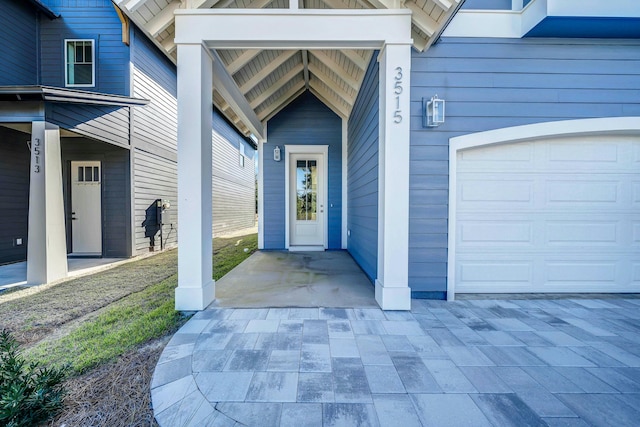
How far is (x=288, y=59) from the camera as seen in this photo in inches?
183

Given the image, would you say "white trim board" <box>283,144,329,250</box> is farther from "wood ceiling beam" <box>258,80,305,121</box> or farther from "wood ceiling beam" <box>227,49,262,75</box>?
"wood ceiling beam" <box>227,49,262,75</box>

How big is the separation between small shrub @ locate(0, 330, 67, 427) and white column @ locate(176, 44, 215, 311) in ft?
3.68

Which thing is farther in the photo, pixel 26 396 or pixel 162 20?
pixel 162 20

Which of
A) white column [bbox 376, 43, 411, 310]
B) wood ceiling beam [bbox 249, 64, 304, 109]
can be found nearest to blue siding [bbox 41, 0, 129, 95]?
wood ceiling beam [bbox 249, 64, 304, 109]

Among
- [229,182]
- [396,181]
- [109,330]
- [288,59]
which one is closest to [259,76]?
[288,59]

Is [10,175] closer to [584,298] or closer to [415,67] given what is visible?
[415,67]

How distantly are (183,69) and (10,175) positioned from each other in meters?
4.80

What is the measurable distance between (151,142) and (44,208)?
3.00 m

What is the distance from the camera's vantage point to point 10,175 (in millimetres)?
4707

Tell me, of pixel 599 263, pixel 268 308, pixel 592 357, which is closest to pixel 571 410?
pixel 592 357

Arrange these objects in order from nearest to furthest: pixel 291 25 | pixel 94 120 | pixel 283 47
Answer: pixel 291 25 → pixel 283 47 → pixel 94 120

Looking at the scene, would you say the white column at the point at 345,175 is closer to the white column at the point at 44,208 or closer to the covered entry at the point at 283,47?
the covered entry at the point at 283,47

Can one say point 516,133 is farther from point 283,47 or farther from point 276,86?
point 276,86

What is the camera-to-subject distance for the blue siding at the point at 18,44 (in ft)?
15.9
